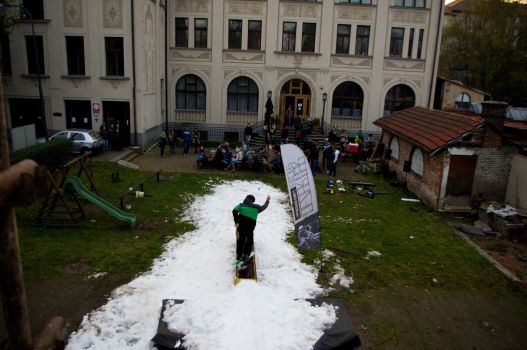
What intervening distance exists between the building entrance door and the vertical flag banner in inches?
752

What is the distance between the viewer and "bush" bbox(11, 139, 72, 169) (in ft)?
56.2

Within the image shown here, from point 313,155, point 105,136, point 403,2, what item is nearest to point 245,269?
point 313,155

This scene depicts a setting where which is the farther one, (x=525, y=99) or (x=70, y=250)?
(x=525, y=99)

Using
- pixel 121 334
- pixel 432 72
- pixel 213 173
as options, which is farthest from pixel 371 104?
pixel 121 334

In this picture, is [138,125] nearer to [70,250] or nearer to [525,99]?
[70,250]

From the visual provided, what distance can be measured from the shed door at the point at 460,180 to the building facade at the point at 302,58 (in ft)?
47.9

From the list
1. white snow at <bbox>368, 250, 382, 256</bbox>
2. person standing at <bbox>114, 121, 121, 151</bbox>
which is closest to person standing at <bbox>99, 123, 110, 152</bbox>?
person standing at <bbox>114, 121, 121, 151</bbox>

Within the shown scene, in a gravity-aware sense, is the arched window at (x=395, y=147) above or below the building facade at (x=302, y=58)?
below

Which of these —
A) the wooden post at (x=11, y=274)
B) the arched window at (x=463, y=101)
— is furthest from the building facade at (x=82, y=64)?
the arched window at (x=463, y=101)

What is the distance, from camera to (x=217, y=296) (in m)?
8.52

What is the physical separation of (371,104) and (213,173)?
14.6 meters

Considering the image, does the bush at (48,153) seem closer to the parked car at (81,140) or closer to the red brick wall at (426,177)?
the parked car at (81,140)

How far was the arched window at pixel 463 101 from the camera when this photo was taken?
32.5 metres

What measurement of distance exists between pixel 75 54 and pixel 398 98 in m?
20.9
